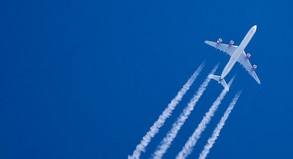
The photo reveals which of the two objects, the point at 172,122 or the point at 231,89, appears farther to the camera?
the point at 231,89

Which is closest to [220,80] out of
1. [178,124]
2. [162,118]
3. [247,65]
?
[247,65]

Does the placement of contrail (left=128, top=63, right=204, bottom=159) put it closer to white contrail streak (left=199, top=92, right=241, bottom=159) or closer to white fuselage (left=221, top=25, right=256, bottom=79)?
white fuselage (left=221, top=25, right=256, bottom=79)

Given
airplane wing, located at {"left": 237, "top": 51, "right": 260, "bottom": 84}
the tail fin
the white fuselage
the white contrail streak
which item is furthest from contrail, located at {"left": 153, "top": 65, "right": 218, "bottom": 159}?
airplane wing, located at {"left": 237, "top": 51, "right": 260, "bottom": 84}

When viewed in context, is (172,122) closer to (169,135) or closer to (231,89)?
(169,135)

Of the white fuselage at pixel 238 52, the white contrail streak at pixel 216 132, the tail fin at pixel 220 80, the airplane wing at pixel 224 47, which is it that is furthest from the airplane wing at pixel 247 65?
the tail fin at pixel 220 80

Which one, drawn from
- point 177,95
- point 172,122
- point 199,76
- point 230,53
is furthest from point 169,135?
point 230,53

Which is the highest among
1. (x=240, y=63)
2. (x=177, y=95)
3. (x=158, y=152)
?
(x=240, y=63)

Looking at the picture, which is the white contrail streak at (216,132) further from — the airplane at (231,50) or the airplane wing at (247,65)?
the airplane wing at (247,65)
